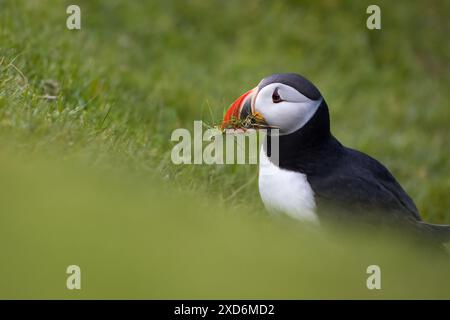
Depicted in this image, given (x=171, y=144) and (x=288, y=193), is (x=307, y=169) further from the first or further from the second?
(x=171, y=144)

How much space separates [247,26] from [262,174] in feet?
23.0

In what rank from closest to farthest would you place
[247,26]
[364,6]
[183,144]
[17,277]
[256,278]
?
1. [17,277]
2. [256,278]
3. [183,144]
4. [247,26]
5. [364,6]

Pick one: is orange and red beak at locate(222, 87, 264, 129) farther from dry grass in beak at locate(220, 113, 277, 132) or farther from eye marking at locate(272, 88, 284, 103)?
eye marking at locate(272, 88, 284, 103)

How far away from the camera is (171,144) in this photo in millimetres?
6461

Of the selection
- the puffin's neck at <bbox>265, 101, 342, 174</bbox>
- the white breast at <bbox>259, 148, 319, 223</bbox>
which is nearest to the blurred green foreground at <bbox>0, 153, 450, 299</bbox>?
the white breast at <bbox>259, 148, 319, 223</bbox>

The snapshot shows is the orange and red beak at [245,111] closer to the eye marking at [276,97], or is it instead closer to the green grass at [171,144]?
the eye marking at [276,97]

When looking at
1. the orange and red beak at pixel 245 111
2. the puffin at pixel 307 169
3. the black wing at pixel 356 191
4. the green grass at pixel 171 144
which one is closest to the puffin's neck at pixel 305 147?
the puffin at pixel 307 169

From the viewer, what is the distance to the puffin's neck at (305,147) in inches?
202

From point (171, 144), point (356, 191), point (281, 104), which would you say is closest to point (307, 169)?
point (356, 191)

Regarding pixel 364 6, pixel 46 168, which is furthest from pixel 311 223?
pixel 364 6

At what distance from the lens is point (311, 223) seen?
4.91 meters

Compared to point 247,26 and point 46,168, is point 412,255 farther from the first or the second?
point 247,26

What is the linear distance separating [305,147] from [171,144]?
62.9 inches

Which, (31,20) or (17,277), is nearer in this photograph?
(17,277)
